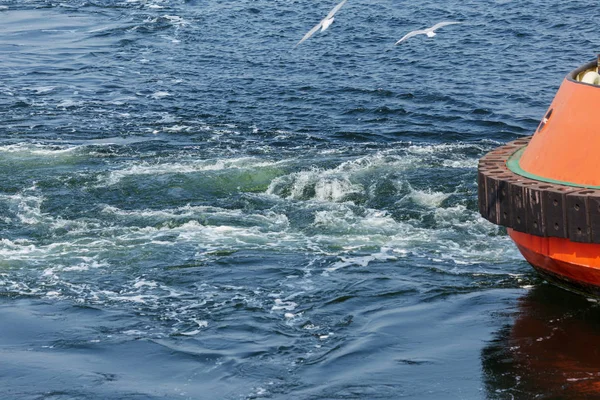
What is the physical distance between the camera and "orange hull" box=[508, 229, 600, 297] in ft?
→ 32.1

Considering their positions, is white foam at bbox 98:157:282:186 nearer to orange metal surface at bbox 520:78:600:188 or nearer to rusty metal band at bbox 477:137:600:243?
rusty metal band at bbox 477:137:600:243

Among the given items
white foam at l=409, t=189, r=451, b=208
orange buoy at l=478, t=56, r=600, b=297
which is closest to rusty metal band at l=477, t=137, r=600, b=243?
orange buoy at l=478, t=56, r=600, b=297

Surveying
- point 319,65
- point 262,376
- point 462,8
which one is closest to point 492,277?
point 262,376

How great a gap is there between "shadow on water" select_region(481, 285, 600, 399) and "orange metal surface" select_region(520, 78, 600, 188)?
0.95m

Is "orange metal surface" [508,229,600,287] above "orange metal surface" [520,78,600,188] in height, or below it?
below

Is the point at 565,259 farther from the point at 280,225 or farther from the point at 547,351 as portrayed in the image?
the point at 280,225

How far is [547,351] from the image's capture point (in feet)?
31.6

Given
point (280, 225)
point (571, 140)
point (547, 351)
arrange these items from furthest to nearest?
point (280, 225) < point (571, 140) < point (547, 351)

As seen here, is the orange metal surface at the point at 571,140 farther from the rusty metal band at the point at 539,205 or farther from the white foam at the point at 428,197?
the white foam at the point at 428,197

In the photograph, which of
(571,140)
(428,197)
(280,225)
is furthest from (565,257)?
(428,197)

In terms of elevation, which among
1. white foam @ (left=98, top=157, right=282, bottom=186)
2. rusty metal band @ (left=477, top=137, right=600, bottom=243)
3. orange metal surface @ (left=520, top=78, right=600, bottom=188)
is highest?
orange metal surface @ (left=520, top=78, right=600, bottom=188)

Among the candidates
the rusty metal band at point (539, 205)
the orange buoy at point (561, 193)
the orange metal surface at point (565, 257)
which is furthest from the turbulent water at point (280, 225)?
the rusty metal band at point (539, 205)

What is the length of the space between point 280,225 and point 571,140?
5.19 meters

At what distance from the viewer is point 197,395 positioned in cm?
882
